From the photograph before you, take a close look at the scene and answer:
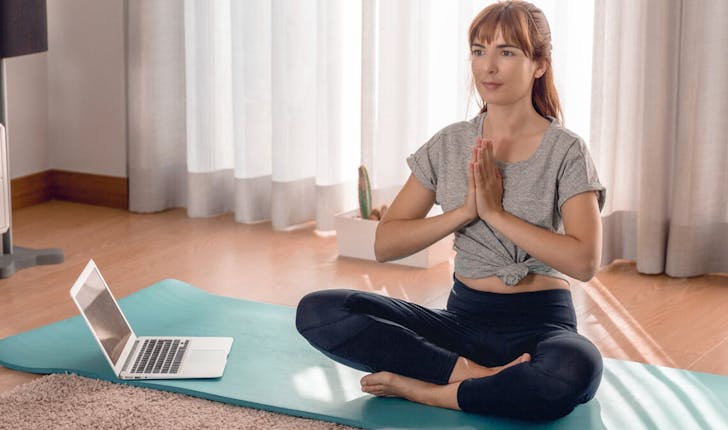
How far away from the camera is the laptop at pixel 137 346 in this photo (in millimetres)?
2260

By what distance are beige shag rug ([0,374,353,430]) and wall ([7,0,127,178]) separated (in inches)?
74.8

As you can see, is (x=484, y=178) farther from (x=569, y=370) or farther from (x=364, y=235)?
(x=364, y=235)

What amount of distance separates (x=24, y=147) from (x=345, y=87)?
1282 mm

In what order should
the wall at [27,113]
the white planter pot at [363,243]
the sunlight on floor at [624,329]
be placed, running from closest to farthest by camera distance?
the sunlight on floor at [624,329], the white planter pot at [363,243], the wall at [27,113]

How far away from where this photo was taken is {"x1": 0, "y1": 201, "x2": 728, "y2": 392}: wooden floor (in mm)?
2635

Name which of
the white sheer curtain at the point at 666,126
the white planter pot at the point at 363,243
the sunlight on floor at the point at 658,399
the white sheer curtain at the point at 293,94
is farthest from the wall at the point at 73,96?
the sunlight on floor at the point at 658,399

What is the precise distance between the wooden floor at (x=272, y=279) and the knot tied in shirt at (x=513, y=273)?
19.2 inches

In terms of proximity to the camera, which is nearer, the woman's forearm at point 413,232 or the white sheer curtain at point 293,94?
the woman's forearm at point 413,232

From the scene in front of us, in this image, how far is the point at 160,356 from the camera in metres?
2.36

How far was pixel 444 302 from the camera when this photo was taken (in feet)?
9.53

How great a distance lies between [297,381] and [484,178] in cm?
59

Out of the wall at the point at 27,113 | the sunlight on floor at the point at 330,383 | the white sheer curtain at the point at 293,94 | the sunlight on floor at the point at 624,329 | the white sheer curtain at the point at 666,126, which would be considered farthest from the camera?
the wall at the point at 27,113

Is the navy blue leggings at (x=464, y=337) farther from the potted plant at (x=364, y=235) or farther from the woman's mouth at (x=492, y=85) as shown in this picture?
the potted plant at (x=364, y=235)

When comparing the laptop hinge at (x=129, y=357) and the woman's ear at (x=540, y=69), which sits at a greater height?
the woman's ear at (x=540, y=69)
